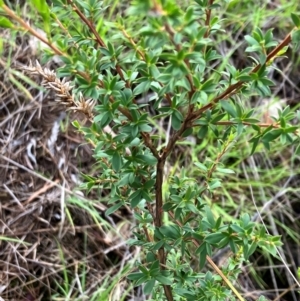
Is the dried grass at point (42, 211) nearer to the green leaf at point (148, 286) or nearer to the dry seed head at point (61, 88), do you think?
the green leaf at point (148, 286)

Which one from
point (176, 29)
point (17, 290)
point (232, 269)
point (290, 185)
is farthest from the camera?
point (290, 185)

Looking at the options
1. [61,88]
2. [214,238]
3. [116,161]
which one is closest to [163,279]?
[214,238]

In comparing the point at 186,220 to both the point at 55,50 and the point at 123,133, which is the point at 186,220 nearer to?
the point at 123,133

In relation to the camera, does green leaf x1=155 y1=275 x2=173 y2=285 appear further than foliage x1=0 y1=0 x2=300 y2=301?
Yes

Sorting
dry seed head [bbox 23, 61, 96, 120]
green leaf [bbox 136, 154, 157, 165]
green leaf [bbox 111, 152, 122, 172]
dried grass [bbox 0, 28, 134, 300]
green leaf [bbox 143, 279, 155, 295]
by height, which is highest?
dry seed head [bbox 23, 61, 96, 120]

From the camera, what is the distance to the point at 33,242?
144 cm

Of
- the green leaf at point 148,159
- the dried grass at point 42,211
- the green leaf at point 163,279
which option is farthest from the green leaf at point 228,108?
the dried grass at point 42,211

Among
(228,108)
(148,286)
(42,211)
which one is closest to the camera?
(228,108)

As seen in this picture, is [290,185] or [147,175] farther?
[290,185]

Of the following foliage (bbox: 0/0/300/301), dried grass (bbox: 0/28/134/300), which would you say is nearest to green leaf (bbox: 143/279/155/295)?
foliage (bbox: 0/0/300/301)

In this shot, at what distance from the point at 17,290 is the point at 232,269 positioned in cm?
68

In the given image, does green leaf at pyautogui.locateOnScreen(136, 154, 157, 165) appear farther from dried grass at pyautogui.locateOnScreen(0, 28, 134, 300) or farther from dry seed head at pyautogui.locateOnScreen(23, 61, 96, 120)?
dried grass at pyautogui.locateOnScreen(0, 28, 134, 300)

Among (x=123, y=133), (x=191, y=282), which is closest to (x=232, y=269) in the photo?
(x=191, y=282)

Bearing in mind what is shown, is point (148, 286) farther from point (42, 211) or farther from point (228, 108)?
point (42, 211)
